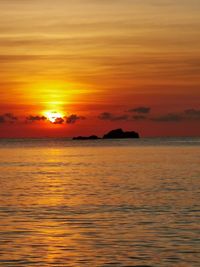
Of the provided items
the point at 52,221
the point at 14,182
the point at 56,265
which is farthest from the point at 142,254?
the point at 14,182

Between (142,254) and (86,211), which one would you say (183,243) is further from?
(86,211)

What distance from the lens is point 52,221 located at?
37.5 metres

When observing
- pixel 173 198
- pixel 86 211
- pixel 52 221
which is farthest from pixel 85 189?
pixel 52 221

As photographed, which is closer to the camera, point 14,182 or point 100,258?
point 100,258

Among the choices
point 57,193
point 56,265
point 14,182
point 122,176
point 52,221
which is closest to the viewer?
point 56,265

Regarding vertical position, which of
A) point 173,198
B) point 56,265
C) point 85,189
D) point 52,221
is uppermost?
point 85,189

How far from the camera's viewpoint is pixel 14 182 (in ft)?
222

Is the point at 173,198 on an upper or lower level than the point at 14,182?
lower

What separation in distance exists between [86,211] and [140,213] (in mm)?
3429

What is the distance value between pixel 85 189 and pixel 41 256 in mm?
30318

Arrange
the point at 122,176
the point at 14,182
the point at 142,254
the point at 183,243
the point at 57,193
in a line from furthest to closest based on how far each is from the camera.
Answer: the point at 122,176, the point at 14,182, the point at 57,193, the point at 183,243, the point at 142,254

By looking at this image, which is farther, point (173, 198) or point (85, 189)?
point (85, 189)

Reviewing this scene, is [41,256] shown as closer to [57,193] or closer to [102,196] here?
[102,196]

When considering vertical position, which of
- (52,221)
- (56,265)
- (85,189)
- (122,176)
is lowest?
(56,265)
